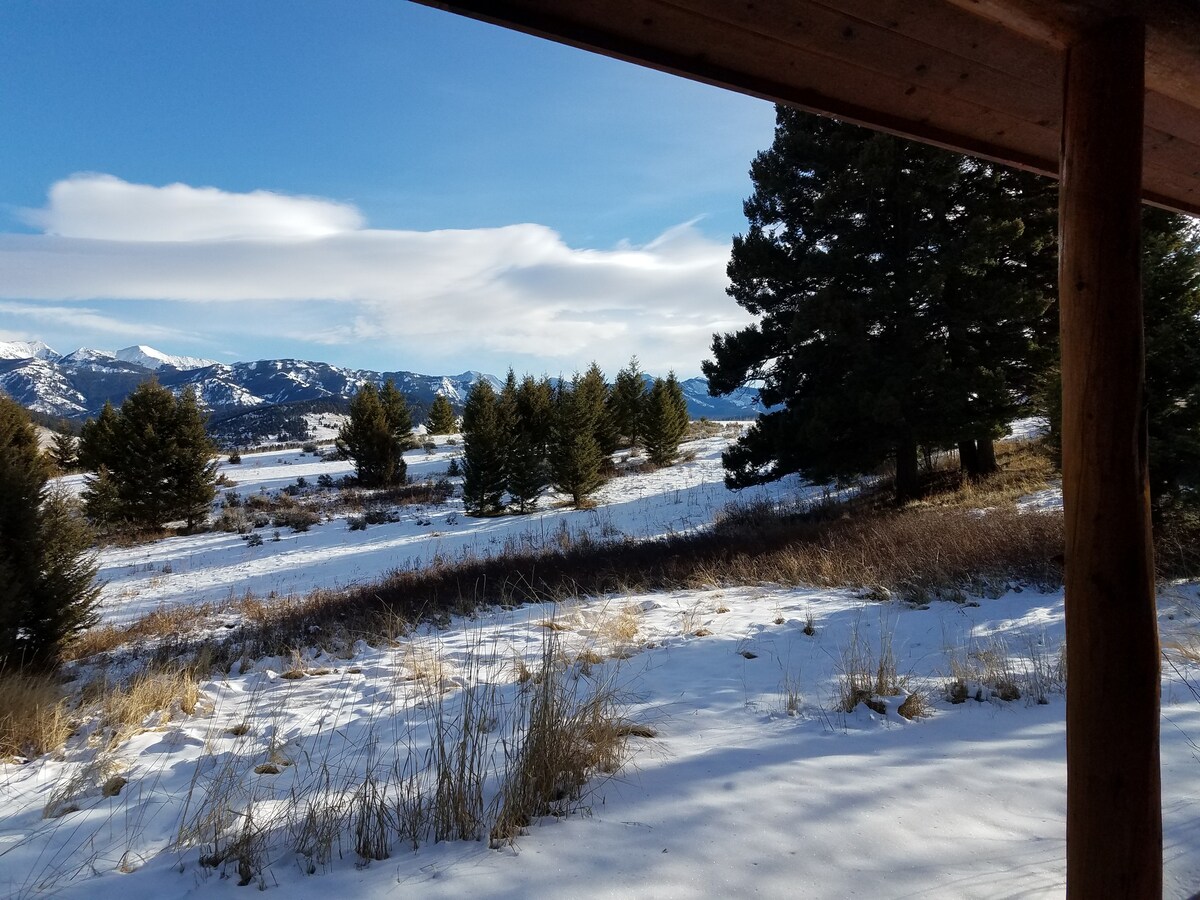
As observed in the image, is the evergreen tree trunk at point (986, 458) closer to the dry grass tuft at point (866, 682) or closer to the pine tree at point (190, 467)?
the dry grass tuft at point (866, 682)

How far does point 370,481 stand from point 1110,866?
82.1 ft

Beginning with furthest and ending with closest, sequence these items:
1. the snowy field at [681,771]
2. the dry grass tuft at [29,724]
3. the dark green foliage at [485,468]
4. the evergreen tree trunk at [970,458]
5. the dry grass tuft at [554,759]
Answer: the dark green foliage at [485,468] < the evergreen tree trunk at [970,458] < the dry grass tuft at [29,724] < the dry grass tuft at [554,759] < the snowy field at [681,771]

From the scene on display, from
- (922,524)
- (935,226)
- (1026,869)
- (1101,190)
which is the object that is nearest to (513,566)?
(922,524)

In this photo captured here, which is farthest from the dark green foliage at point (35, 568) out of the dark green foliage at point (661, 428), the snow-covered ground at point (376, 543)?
the dark green foliage at point (661, 428)

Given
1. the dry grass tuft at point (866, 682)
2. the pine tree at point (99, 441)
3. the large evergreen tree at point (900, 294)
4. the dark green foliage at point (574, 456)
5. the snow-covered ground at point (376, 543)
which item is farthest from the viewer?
the pine tree at point (99, 441)

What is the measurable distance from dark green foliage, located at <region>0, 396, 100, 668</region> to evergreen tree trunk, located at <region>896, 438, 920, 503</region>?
12953 millimetres

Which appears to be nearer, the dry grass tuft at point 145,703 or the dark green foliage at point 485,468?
the dry grass tuft at point 145,703

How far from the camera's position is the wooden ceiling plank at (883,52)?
6.00 feet

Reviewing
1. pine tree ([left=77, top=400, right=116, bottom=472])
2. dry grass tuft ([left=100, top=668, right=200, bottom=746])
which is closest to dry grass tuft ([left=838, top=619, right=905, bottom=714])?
dry grass tuft ([left=100, top=668, right=200, bottom=746])

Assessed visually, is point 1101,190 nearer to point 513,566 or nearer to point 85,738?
point 85,738

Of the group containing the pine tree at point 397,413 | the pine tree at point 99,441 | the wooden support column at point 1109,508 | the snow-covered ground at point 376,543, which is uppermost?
the pine tree at point 397,413

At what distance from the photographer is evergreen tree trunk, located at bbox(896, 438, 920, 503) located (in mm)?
12125

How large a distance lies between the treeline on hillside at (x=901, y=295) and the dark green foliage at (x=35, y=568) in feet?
36.2

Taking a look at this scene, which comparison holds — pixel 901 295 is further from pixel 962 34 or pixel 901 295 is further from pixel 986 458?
pixel 962 34
